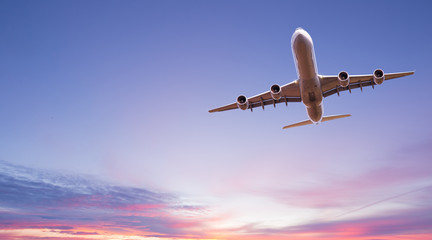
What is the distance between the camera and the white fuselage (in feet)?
100

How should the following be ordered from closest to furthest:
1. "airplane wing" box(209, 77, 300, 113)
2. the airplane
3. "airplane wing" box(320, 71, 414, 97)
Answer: the airplane < "airplane wing" box(320, 71, 414, 97) < "airplane wing" box(209, 77, 300, 113)

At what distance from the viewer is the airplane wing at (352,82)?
1419 inches

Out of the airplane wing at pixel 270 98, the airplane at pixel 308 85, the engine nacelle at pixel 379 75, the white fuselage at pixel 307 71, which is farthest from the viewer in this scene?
the airplane wing at pixel 270 98

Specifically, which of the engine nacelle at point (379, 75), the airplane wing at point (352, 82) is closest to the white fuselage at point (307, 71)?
the airplane wing at point (352, 82)

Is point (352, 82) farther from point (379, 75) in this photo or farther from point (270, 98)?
point (270, 98)

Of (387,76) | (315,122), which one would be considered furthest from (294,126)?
(387,76)

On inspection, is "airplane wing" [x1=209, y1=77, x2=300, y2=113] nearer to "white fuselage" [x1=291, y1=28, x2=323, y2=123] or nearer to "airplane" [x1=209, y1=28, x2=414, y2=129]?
"airplane" [x1=209, y1=28, x2=414, y2=129]

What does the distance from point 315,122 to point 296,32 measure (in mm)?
14149

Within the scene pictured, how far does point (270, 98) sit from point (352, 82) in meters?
9.25

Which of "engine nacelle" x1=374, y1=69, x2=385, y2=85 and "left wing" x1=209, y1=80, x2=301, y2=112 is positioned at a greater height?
"left wing" x1=209, y1=80, x2=301, y2=112

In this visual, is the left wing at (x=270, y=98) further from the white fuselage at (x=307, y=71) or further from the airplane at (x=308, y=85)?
the white fuselage at (x=307, y=71)

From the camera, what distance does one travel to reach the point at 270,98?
40.4 meters

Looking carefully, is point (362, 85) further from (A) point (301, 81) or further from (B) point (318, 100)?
(A) point (301, 81)

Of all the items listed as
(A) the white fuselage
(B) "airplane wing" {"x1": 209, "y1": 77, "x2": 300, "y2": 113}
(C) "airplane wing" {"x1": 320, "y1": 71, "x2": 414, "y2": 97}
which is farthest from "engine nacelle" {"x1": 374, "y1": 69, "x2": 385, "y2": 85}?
(B) "airplane wing" {"x1": 209, "y1": 77, "x2": 300, "y2": 113}
